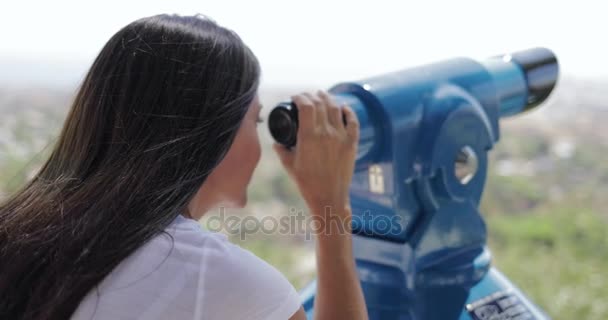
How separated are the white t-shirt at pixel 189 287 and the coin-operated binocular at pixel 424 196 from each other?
22 centimetres

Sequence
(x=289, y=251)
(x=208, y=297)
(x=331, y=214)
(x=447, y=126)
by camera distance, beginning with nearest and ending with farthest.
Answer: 1. (x=208, y=297)
2. (x=331, y=214)
3. (x=447, y=126)
4. (x=289, y=251)

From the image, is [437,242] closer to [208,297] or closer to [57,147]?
[208,297]

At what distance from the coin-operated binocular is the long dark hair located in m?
0.13

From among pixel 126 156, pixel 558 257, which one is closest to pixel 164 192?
pixel 126 156

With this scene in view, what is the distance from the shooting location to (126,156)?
2.74 feet

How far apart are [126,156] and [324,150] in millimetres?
249

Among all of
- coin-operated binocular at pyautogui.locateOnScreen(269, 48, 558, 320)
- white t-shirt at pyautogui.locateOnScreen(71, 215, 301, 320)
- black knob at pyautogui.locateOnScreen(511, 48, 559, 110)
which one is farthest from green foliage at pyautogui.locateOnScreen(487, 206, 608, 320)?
white t-shirt at pyautogui.locateOnScreen(71, 215, 301, 320)

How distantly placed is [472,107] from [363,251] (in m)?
0.27

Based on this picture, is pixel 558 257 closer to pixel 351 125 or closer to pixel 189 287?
pixel 351 125

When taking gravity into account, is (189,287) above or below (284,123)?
below

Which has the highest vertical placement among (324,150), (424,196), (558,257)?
(324,150)

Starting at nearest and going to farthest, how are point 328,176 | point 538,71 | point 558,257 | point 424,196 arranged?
point 328,176, point 424,196, point 538,71, point 558,257

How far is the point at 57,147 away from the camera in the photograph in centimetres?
93

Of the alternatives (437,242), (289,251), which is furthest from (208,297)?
(289,251)
